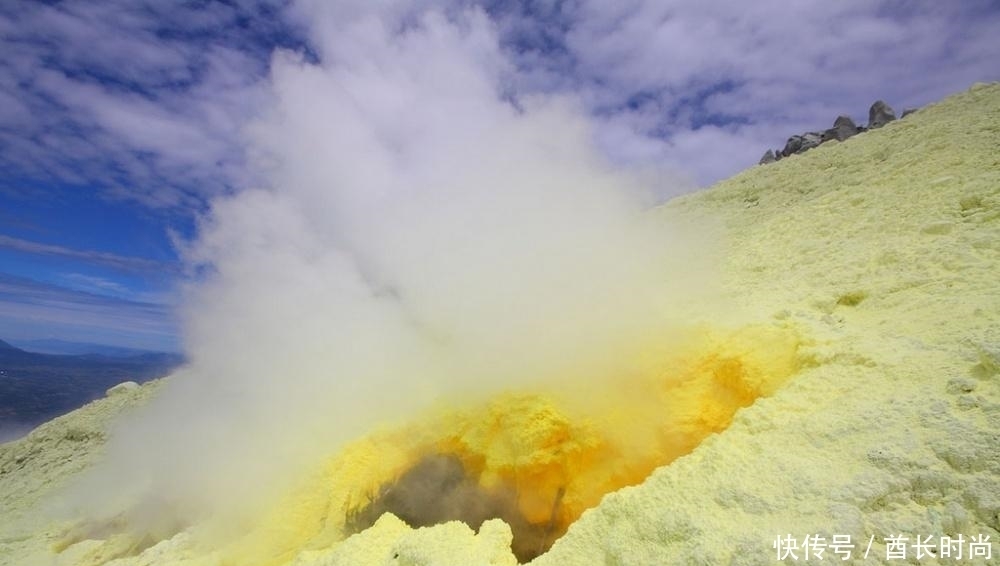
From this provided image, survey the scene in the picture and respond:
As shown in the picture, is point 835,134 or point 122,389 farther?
point 835,134

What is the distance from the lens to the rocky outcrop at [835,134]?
49.5 ft

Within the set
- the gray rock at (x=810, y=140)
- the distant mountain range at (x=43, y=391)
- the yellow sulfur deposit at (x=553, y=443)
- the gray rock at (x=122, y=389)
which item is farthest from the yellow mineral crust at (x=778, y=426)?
the distant mountain range at (x=43, y=391)

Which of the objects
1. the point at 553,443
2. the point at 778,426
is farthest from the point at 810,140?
the point at 778,426

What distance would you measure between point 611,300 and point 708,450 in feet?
10.2

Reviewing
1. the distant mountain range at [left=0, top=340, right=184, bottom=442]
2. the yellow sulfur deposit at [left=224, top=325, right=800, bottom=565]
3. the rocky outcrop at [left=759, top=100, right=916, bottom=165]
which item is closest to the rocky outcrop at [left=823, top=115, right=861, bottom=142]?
the rocky outcrop at [left=759, top=100, right=916, bottom=165]

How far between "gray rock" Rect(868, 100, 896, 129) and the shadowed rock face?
15.6 meters

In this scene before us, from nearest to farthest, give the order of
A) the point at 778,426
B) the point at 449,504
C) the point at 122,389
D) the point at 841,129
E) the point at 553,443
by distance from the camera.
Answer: the point at 778,426
the point at 553,443
the point at 449,504
the point at 122,389
the point at 841,129

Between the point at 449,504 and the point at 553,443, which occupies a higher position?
the point at 553,443

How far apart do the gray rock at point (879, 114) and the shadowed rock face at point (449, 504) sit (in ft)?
51.1

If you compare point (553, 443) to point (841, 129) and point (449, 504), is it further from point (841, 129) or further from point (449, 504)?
point (841, 129)

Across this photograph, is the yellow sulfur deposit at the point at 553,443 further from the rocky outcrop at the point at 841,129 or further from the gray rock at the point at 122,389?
the rocky outcrop at the point at 841,129

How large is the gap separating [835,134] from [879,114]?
1.38 m

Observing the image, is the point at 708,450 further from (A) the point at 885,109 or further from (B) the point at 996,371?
(A) the point at 885,109

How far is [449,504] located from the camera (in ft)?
17.9
